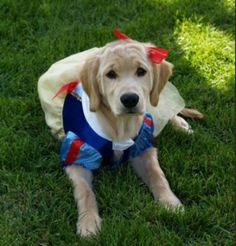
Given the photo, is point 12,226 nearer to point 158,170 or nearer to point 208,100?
point 158,170

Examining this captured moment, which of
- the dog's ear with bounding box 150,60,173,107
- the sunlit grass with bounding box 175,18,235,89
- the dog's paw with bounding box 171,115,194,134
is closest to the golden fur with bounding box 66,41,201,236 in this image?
the dog's ear with bounding box 150,60,173,107

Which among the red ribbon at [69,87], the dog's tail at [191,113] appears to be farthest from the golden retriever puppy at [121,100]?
the dog's tail at [191,113]

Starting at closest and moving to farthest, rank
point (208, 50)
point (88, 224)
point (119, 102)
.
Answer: point (88, 224) → point (119, 102) → point (208, 50)

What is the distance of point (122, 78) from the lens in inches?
131

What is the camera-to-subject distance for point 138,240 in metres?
2.98

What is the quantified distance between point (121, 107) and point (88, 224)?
0.69 meters

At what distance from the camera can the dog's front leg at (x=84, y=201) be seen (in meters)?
3.13

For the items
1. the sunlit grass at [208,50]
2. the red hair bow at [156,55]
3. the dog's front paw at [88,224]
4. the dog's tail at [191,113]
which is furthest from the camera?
the sunlit grass at [208,50]

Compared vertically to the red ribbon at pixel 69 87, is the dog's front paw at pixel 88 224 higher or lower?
lower

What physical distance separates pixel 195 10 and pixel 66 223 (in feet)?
10.1

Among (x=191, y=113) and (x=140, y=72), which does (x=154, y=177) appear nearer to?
(x=140, y=72)

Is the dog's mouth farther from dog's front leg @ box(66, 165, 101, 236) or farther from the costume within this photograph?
dog's front leg @ box(66, 165, 101, 236)

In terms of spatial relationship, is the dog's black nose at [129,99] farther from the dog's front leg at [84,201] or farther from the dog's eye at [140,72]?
the dog's front leg at [84,201]

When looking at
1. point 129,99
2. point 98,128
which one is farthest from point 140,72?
point 98,128
